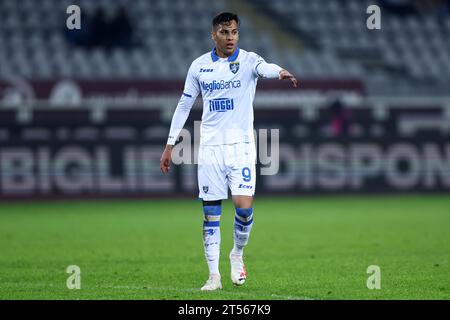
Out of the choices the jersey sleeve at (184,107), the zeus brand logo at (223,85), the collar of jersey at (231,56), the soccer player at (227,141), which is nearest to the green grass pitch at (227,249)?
the soccer player at (227,141)

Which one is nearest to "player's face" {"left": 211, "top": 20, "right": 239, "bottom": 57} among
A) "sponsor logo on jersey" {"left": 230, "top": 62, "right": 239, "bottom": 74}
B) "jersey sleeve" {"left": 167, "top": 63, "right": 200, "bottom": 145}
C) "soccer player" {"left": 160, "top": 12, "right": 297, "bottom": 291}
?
"soccer player" {"left": 160, "top": 12, "right": 297, "bottom": 291}

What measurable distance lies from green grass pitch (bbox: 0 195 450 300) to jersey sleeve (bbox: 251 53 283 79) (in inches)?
75.0

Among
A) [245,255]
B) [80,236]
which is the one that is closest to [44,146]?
[80,236]

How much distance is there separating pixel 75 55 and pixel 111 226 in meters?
11.5

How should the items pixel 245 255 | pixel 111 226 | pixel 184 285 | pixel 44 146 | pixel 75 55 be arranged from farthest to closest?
pixel 75 55
pixel 44 146
pixel 111 226
pixel 245 255
pixel 184 285

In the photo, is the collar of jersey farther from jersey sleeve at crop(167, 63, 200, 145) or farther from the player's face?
jersey sleeve at crop(167, 63, 200, 145)

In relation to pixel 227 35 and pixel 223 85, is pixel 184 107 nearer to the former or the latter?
pixel 223 85

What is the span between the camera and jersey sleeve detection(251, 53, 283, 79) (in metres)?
8.88

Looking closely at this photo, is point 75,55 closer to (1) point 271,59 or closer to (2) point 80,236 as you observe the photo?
(1) point 271,59

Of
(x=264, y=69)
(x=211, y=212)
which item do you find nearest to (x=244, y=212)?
(x=211, y=212)

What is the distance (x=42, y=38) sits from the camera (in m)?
27.3

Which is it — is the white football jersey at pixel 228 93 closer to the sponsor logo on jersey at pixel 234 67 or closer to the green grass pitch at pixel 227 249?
the sponsor logo on jersey at pixel 234 67

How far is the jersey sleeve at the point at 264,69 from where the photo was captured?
888cm

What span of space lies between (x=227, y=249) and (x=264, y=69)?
4.35 metres
